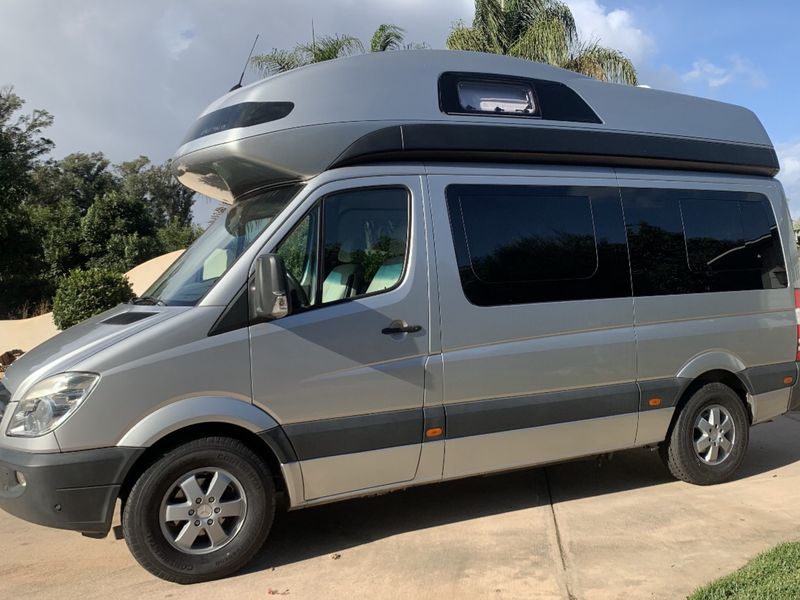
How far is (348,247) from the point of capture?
14.5ft

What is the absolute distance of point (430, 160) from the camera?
473 centimetres

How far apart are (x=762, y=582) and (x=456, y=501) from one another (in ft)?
7.61

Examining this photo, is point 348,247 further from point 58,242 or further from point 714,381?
point 58,242

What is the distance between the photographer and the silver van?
389cm

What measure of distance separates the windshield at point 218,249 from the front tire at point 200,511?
896 millimetres

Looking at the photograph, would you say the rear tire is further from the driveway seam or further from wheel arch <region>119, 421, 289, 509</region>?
wheel arch <region>119, 421, 289, 509</region>

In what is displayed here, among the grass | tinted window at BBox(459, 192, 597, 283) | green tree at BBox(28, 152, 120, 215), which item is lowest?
the grass

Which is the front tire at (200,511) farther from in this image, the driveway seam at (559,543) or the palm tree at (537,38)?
the palm tree at (537,38)

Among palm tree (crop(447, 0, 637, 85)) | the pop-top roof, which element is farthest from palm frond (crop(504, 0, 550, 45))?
the pop-top roof

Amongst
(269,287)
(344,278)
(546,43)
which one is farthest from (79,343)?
(546,43)

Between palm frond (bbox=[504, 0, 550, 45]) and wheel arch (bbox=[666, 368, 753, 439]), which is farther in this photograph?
palm frond (bbox=[504, 0, 550, 45])

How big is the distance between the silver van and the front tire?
0.04 feet

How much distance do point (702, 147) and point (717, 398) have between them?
6.73 feet

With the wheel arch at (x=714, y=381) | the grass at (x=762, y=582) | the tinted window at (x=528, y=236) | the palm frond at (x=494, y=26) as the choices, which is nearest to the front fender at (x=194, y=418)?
the tinted window at (x=528, y=236)
